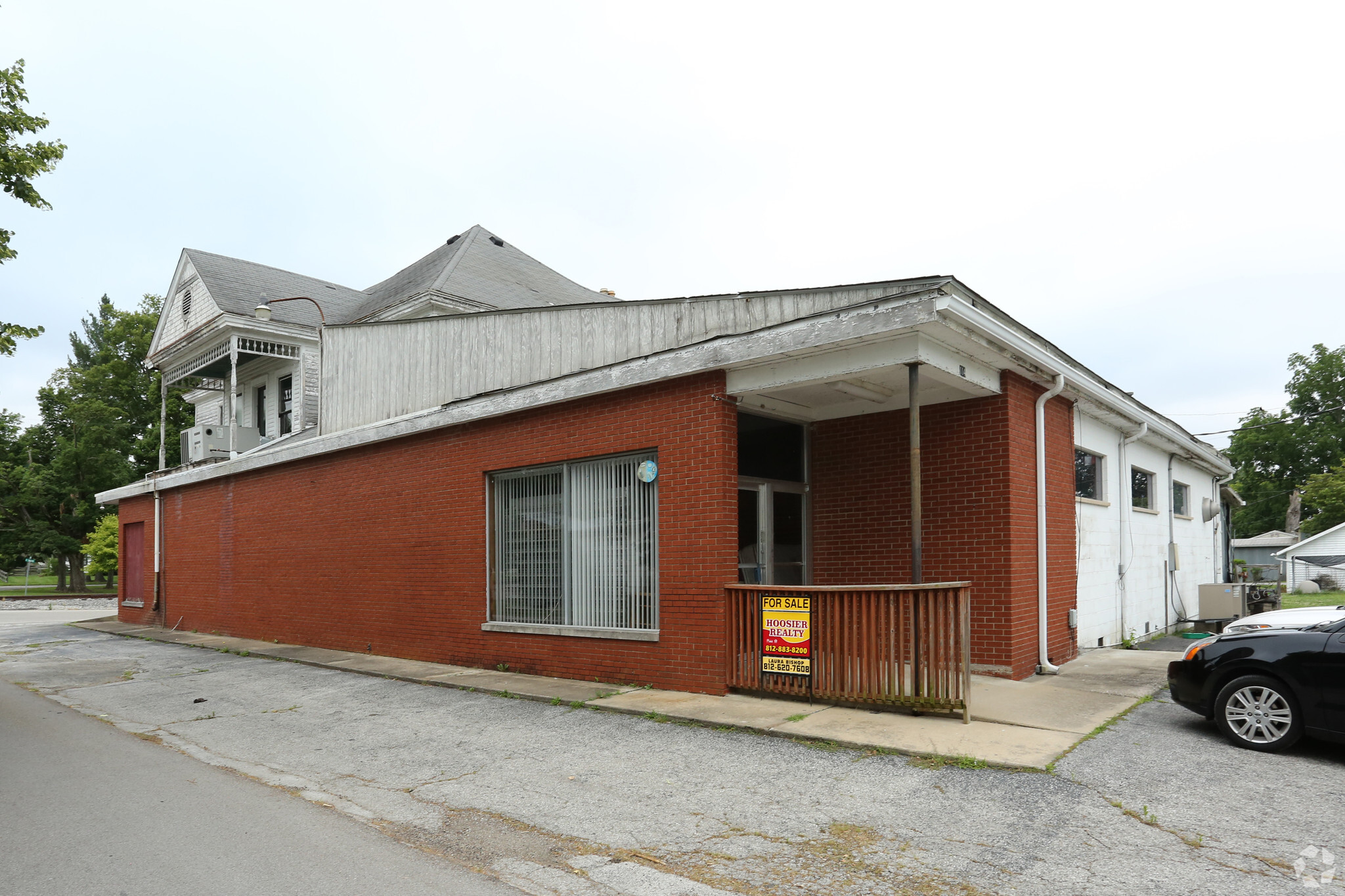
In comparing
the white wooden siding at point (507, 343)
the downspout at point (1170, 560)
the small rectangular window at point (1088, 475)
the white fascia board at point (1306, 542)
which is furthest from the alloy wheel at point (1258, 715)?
the white fascia board at point (1306, 542)

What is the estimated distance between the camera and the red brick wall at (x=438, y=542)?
8.48m

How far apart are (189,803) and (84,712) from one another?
4.94 meters

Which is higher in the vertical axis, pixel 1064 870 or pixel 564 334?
pixel 564 334

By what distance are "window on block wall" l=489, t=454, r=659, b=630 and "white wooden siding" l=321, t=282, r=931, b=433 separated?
135cm

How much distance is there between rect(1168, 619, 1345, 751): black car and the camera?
5.84 meters

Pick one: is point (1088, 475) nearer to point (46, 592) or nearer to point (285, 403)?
point (285, 403)

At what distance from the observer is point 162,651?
1491 cm

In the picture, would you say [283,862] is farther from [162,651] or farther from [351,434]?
[162,651]

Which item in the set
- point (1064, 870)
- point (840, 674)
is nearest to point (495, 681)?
point (840, 674)

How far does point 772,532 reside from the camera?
986 centimetres

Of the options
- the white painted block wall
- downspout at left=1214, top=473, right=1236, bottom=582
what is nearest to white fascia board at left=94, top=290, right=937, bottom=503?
the white painted block wall

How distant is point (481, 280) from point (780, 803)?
18.5 metres

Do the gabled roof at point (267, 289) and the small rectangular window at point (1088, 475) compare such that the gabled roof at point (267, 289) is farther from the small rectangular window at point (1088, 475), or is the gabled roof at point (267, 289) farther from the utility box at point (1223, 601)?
the utility box at point (1223, 601)

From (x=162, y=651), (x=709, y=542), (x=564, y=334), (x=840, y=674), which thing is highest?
(x=564, y=334)
